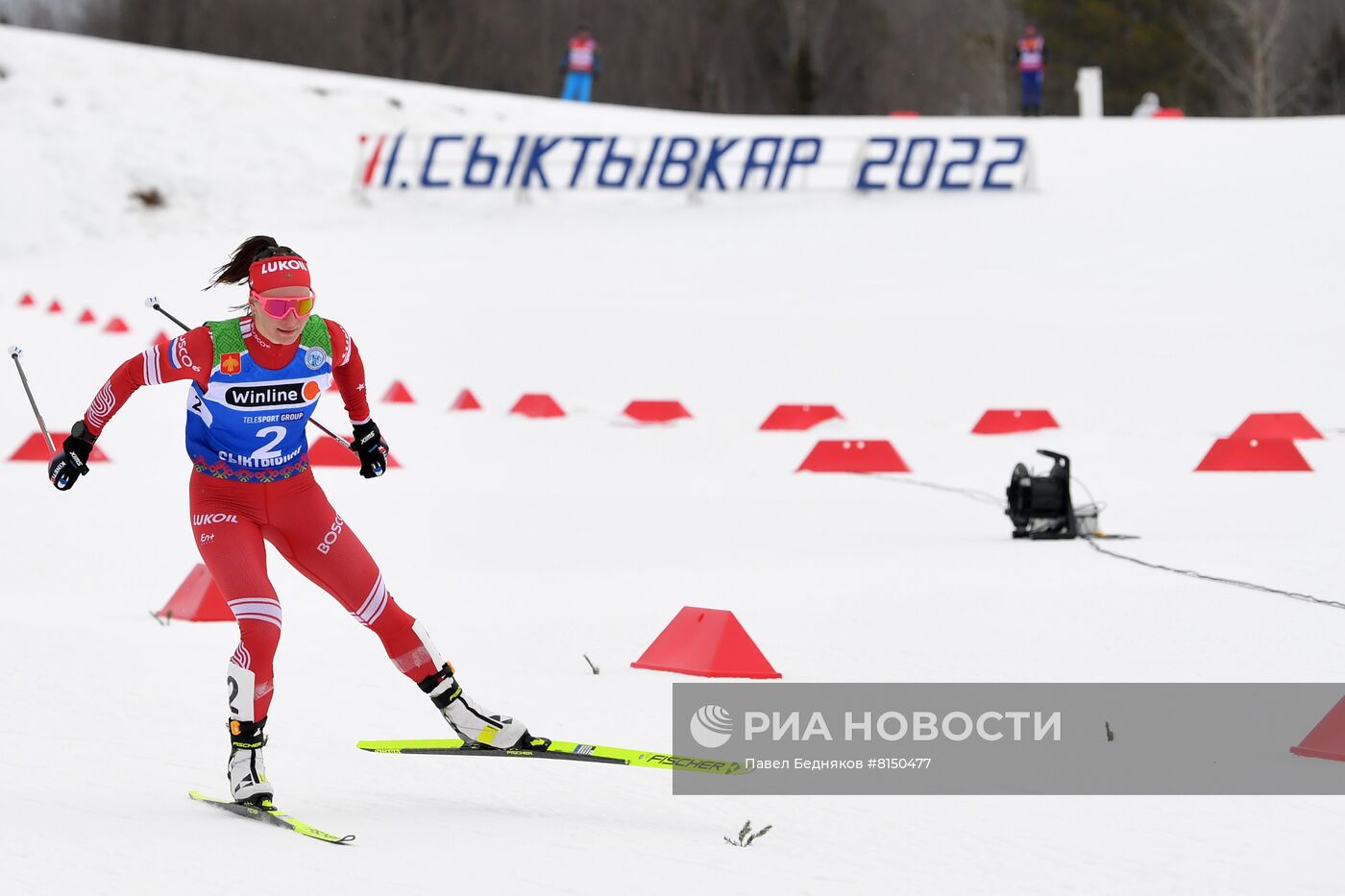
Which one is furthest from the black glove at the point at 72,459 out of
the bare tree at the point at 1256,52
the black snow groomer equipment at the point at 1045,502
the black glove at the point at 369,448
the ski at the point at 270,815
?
the bare tree at the point at 1256,52

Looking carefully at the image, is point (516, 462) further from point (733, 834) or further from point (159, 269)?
point (159, 269)

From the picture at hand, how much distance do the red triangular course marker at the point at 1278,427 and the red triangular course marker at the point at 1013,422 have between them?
1.62 meters

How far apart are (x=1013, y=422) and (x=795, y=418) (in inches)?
71.4

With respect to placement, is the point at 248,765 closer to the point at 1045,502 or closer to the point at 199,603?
the point at 199,603

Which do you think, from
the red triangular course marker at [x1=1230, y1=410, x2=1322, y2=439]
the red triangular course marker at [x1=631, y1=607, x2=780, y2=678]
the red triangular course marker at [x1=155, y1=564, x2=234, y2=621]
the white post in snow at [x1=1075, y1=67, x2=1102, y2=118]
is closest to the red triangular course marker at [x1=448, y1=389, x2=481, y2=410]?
the red triangular course marker at [x1=1230, y1=410, x2=1322, y2=439]

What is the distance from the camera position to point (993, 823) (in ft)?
14.7

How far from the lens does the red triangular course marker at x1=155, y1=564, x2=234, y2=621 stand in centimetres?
763

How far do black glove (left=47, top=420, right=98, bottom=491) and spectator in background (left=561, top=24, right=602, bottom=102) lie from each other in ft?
92.1

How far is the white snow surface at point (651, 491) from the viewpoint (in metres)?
4.40

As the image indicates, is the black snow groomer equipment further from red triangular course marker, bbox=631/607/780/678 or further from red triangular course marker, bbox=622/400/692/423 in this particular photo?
red triangular course marker, bbox=622/400/692/423

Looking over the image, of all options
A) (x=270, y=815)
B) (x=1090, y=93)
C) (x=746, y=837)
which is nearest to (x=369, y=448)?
(x=270, y=815)

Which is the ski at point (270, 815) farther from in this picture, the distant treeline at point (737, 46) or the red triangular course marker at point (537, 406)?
the distant treeline at point (737, 46)

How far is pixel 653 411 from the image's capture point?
15203mm

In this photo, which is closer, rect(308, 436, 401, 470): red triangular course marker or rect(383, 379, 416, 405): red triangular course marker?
rect(308, 436, 401, 470): red triangular course marker
